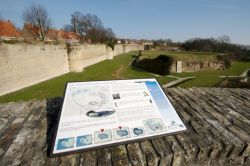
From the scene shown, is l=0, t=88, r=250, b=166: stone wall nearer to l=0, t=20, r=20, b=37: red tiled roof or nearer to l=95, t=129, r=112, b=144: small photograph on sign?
l=95, t=129, r=112, b=144: small photograph on sign

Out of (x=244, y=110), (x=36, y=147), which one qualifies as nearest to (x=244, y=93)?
(x=244, y=110)

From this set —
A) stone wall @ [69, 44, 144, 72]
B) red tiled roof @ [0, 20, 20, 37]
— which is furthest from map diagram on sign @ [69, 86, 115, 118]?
red tiled roof @ [0, 20, 20, 37]

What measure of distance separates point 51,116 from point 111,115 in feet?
3.41

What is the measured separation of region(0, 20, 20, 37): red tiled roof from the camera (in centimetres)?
3847

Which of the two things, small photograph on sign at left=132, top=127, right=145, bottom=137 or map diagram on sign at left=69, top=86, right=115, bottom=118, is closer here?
small photograph on sign at left=132, top=127, right=145, bottom=137

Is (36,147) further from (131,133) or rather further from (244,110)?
(244,110)

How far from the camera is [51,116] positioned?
2.80 meters

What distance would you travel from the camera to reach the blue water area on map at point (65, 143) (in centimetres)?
192

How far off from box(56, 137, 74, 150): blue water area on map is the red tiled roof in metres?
44.5

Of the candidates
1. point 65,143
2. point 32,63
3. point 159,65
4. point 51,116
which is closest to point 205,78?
point 159,65

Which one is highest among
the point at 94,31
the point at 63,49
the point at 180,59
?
the point at 94,31

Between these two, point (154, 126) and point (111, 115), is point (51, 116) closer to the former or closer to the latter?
point (111, 115)

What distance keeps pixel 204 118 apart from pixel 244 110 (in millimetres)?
932

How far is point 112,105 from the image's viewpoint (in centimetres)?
257
